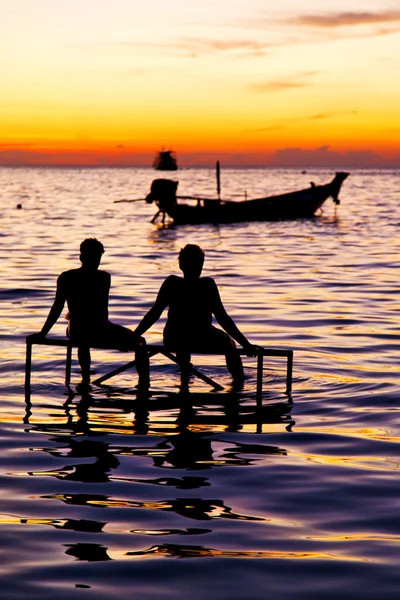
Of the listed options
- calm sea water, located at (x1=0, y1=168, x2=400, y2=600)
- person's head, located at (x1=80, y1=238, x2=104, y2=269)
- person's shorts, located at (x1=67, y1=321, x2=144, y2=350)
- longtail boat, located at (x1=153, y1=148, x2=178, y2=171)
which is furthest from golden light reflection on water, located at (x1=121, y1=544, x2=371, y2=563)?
longtail boat, located at (x1=153, y1=148, x2=178, y2=171)

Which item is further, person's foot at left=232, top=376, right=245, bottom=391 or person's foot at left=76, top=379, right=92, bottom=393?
person's foot at left=232, top=376, right=245, bottom=391

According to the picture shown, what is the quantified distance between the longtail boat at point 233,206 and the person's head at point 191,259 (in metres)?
30.9

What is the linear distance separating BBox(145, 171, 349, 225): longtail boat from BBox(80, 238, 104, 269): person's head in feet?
99.8

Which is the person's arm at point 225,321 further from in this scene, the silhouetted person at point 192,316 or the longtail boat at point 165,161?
the longtail boat at point 165,161

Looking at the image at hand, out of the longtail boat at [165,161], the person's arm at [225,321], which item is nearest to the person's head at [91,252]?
the person's arm at [225,321]

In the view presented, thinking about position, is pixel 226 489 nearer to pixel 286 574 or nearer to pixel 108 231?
pixel 286 574

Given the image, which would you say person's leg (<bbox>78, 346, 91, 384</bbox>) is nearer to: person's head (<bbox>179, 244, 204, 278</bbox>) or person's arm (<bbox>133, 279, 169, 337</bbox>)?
person's arm (<bbox>133, 279, 169, 337</bbox>)

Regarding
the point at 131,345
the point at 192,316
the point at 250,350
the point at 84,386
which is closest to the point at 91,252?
the point at 131,345

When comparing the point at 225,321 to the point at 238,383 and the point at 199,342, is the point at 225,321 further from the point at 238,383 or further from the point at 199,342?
the point at 238,383

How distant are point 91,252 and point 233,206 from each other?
3395 centimetres

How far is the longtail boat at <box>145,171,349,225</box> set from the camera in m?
39.9

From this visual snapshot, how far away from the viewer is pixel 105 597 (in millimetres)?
4309

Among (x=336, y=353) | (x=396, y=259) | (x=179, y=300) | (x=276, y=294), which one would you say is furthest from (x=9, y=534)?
(x=396, y=259)

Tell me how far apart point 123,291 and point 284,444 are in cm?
1112
